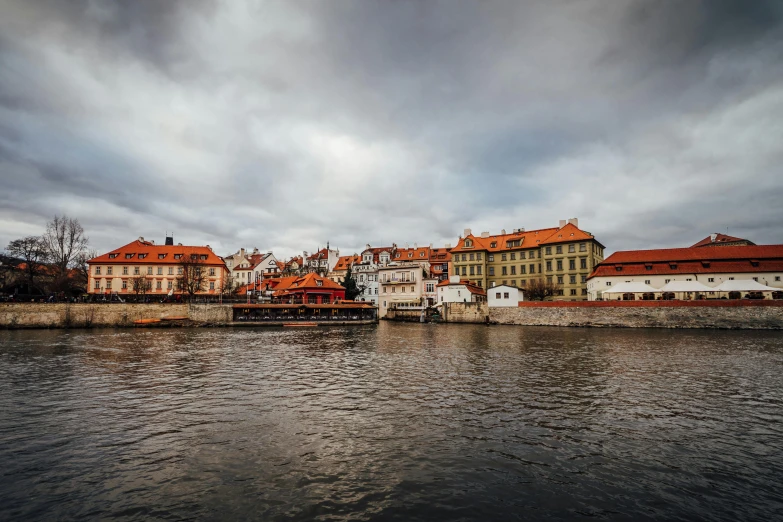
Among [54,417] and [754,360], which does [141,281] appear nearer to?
[54,417]

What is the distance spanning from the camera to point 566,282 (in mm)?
64500

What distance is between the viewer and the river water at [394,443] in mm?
6980

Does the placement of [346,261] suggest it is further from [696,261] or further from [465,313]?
[696,261]

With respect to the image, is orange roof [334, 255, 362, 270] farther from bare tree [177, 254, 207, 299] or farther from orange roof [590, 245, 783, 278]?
orange roof [590, 245, 783, 278]

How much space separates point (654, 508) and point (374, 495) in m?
4.89

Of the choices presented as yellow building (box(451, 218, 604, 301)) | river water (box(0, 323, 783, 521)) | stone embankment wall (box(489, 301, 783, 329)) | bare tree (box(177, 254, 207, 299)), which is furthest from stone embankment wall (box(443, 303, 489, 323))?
bare tree (box(177, 254, 207, 299))

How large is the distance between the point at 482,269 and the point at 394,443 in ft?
217

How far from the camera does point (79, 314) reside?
170 ft

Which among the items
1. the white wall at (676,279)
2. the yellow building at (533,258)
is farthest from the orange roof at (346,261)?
the white wall at (676,279)

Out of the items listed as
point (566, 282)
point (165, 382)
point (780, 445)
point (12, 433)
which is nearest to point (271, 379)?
point (165, 382)

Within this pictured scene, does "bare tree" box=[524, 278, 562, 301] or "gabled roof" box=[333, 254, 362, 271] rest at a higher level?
"gabled roof" box=[333, 254, 362, 271]

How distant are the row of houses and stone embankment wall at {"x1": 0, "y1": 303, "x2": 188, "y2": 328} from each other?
310 inches

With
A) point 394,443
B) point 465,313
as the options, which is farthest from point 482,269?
point 394,443

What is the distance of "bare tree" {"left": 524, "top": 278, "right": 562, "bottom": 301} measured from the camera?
63.1 m
